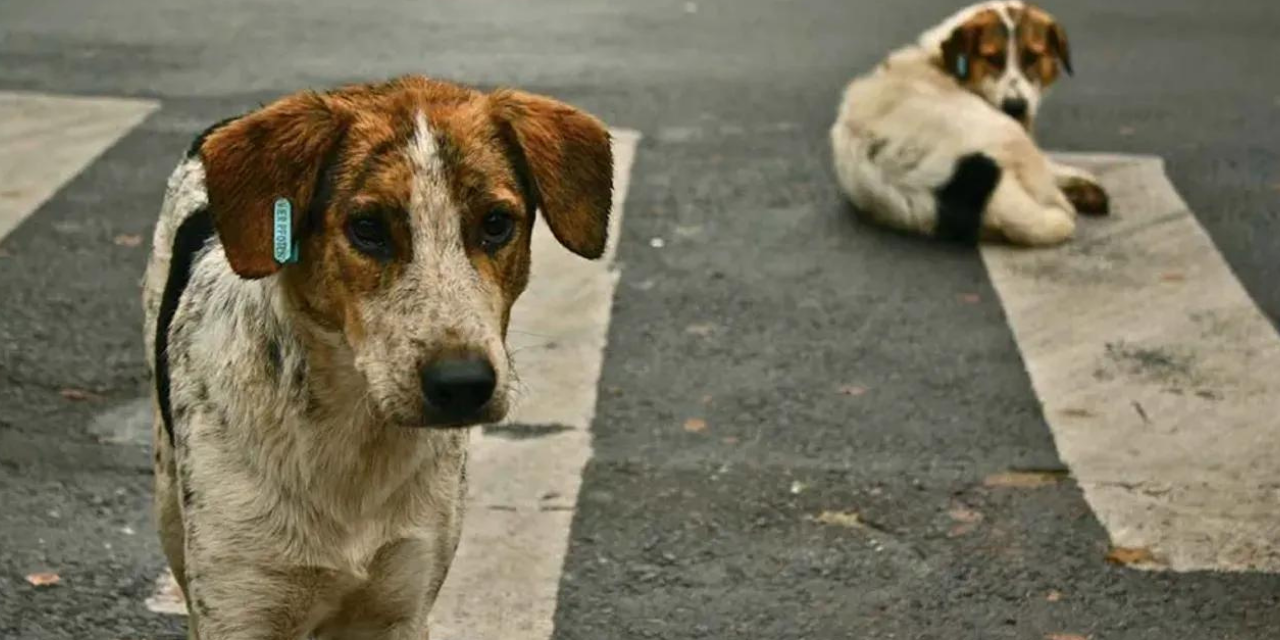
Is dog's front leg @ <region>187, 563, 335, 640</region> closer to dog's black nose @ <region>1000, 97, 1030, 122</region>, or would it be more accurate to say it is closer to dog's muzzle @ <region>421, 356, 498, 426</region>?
dog's muzzle @ <region>421, 356, 498, 426</region>

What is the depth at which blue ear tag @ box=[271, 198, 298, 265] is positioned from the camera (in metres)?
4.16

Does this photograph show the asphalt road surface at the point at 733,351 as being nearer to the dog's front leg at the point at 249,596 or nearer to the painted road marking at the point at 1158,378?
the painted road marking at the point at 1158,378

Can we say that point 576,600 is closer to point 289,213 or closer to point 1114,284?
point 289,213

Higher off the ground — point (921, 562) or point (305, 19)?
point (921, 562)

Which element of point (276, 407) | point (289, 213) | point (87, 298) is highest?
point (289, 213)

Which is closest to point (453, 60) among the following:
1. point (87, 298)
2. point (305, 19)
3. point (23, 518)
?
point (305, 19)

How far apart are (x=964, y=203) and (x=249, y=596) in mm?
5641

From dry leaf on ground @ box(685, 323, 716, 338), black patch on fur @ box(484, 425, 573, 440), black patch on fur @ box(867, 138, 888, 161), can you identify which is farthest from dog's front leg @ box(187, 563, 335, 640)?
black patch on fur @ box(867, 138, 888, 161)

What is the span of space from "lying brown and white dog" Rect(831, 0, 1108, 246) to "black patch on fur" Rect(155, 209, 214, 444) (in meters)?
5.06

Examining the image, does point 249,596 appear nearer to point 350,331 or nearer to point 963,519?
point 350,331

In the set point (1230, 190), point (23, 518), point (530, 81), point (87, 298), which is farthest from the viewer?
point (530, 81)

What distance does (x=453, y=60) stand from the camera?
12922mm

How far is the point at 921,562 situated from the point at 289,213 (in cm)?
277

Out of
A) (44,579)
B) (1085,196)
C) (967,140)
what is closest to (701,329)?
(967,140)
